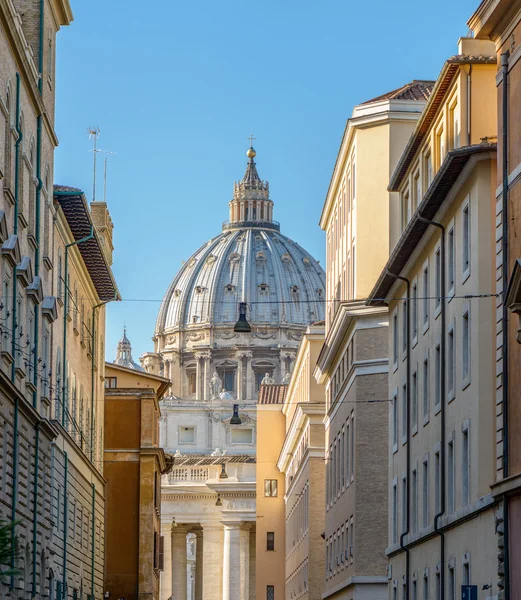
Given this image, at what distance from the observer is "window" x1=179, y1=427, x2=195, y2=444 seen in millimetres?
187738

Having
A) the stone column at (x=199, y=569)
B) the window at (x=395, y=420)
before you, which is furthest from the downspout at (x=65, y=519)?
the stone column at (x=199, y=569)

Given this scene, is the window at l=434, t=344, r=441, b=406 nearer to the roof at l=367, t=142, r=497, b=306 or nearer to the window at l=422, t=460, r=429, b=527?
the window at l=422, t=460, r=429, b=527

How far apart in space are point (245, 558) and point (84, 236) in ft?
291

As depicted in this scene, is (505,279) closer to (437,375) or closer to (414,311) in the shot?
(437,375)

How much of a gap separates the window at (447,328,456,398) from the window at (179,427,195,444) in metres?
154

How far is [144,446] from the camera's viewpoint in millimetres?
60656

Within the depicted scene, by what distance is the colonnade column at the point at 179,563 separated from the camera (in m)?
140

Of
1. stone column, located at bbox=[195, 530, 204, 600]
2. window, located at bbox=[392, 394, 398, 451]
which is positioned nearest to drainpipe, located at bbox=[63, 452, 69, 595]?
window, located at bbox=[392, 394, 398, 451]

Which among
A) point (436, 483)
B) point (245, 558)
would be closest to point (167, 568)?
point (245, 558)

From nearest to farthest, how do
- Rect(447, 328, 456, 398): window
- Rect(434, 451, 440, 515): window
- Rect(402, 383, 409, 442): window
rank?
1. Rect(447, 328, 456, 398): window
2. Rect(434, 451, 440, 515): window
3. Rect(402, 383, 409, 442): window

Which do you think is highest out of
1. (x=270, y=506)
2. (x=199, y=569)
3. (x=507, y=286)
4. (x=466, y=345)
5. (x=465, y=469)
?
(x=270, y=506)

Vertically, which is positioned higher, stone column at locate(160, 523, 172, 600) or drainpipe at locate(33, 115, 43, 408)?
drainpipe at locate(33, 115, 43, 408)

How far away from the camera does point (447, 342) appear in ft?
111

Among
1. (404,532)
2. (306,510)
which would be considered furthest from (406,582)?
(306,510)
